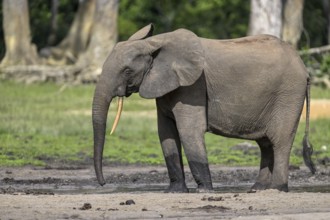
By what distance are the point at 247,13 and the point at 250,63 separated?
3182 cm

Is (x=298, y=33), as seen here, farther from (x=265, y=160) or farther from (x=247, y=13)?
(x=265, y=160)

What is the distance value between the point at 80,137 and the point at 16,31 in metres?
13.9

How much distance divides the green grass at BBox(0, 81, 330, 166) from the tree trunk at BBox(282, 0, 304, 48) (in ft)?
25.0

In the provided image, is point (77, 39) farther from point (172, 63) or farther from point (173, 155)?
point (172, 63)

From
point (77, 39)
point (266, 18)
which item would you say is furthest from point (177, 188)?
point (77, 39)

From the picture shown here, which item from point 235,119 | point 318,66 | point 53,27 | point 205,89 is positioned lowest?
point 53,27

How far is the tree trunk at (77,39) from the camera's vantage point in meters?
36.1

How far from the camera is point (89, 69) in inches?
1283

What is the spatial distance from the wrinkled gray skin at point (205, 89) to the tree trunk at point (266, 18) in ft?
44.6

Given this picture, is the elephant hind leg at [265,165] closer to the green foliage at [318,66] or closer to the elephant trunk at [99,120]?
the elephant trunk at [99,120]

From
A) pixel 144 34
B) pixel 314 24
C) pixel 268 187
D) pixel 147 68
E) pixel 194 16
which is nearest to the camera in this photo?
pixel 147 68

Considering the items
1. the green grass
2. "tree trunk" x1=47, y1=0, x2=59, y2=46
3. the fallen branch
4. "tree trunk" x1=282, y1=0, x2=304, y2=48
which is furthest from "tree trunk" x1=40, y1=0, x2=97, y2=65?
the green grass

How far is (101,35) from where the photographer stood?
33312 mm

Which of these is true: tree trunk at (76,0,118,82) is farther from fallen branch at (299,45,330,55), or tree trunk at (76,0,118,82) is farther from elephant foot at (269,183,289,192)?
elephant foot at (269,183,289,192)
